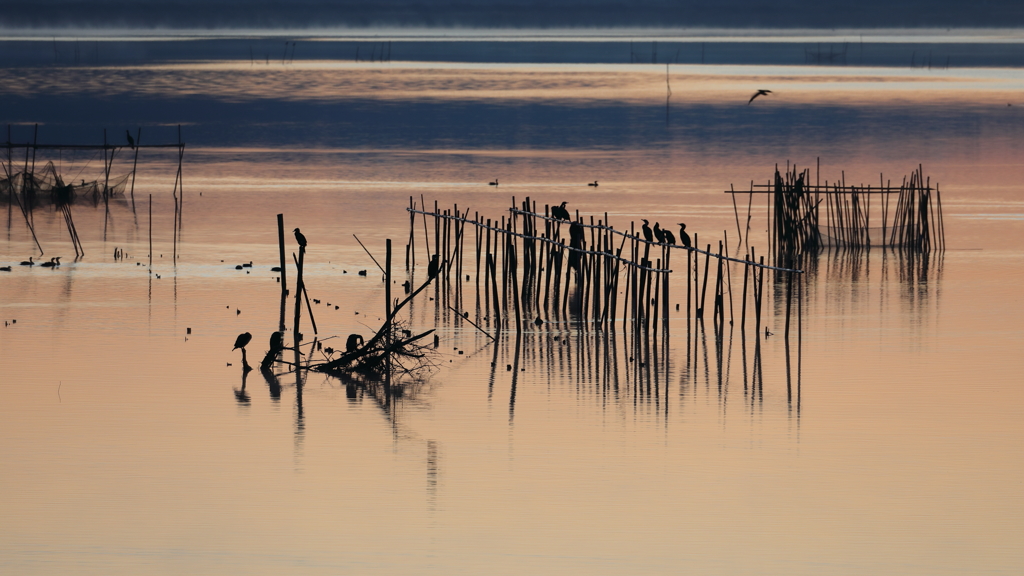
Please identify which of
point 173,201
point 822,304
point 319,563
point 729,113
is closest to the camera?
point 319,563

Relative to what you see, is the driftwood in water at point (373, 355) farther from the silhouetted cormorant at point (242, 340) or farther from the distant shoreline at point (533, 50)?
the distant shoreline at point (533, 50)

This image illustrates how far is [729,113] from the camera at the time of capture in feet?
156

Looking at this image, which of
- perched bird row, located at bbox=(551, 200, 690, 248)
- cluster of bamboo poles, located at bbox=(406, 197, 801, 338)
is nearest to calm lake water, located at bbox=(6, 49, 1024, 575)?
cluster of bamboo poles, located at bbox=(406, 197, 801, 338)

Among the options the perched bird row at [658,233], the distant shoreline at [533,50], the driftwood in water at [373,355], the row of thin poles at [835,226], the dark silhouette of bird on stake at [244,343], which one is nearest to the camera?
the driftwood in water at [373,355]

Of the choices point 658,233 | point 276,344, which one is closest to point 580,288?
point 658,233

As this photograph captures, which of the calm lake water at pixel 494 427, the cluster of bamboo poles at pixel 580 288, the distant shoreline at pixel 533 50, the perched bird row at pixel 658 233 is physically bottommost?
the calm lake water at pixel 494 427

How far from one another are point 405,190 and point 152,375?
683 inches

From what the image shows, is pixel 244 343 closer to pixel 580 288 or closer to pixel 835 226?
pixel 580 288

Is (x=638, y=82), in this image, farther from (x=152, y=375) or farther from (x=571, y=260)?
(x=152, y=375)

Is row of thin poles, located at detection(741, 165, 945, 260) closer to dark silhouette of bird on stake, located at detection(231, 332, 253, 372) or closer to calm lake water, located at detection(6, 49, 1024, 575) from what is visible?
Answer: calm lake water, located at detection(6, 49, 1024, 575)

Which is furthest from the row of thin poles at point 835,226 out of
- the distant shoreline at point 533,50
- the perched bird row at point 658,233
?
the distant shoreline at point 533,50

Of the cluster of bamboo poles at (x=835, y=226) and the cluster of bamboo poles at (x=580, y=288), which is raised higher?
the cluster of bamboo poles at (x=835, y=226)

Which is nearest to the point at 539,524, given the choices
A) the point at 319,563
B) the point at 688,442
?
the point at 319,563

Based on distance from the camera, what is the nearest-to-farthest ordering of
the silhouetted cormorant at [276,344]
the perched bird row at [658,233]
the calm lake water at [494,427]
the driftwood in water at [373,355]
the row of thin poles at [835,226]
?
the calm lake water at [494,427] → the driftwood in water at [373,355] → the silhouetted cormorant at [276,344] → the perched bird row at [658,233] → the row of thin poles at [835,226]
